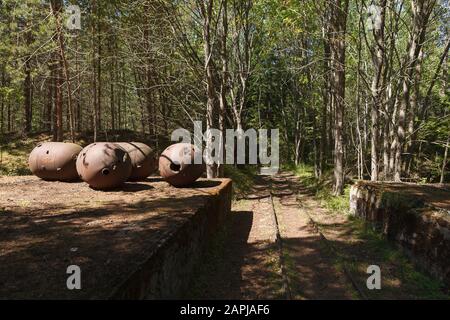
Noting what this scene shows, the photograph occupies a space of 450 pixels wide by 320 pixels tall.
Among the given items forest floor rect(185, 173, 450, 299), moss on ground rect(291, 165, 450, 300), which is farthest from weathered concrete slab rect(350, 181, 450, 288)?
forest floor rect(185, 173, 450, 299)

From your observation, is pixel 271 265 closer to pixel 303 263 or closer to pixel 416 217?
pixel 303 263

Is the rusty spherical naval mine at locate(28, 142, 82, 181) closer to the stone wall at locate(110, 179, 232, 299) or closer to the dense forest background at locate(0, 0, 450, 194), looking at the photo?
the dense forest background at locate(0, 0, 450, 194)

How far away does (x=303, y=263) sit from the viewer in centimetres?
889

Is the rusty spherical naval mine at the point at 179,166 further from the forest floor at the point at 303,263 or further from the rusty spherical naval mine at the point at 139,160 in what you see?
the forest floor at the point at 303,263

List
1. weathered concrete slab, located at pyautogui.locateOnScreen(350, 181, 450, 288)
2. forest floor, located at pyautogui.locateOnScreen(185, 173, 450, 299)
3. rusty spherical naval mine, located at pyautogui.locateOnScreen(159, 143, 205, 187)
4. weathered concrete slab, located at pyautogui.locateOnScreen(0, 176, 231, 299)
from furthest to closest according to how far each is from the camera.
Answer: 1. rusty spherical naval mine, located at pyautogui.locateOnScreen(159, 143, 205, 187)
2. weathered concrete slab, located at pyautogui.locateOnScreen(350, 181, 450, 288)
3. forest floor, located at pyautogui.locateOnScreen(185, 173, 450, 299)
4. weathered concrete slab, located at pyautogui.locateOnScreen(0, 176, 231, 299)

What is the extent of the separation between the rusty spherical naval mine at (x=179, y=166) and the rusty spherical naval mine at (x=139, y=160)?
1.33m

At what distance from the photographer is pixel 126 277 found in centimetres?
454

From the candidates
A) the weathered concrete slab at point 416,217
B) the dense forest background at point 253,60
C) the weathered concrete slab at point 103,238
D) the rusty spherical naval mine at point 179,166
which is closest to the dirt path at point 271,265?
the weathered concrete slab at point 103,238

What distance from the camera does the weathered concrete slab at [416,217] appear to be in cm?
733

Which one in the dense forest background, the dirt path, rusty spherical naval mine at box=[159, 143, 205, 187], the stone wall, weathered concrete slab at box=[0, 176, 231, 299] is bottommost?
the dirt path

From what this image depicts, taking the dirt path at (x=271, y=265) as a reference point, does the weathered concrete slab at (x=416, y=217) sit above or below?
above

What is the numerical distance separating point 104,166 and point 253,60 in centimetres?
2313

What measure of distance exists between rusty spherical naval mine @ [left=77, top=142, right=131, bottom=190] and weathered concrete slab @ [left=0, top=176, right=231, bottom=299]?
1.11ft

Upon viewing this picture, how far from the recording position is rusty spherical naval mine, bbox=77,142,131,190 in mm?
10797
